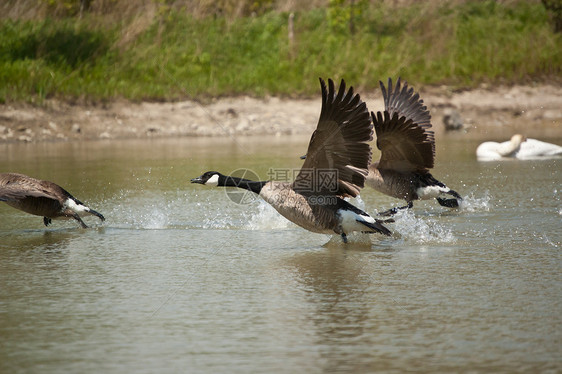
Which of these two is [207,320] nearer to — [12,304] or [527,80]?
[12,304]

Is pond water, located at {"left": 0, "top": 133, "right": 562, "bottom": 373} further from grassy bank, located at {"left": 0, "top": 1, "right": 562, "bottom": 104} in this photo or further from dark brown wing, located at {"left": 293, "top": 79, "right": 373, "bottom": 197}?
grassy bank, located at {"left": 0, "top": 1, "right": 562, "bottom": 104}

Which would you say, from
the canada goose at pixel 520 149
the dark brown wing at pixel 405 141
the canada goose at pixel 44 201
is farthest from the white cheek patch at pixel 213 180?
the canada goose at pixel 520 149

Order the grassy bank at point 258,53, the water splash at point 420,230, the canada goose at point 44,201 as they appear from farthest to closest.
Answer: the grassy bank at point 258,53 < the canada goose at point 44,201 < the water splash at point 420,230

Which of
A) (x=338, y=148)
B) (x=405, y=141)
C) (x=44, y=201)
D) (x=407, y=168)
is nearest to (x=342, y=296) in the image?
(x=338, y=148)

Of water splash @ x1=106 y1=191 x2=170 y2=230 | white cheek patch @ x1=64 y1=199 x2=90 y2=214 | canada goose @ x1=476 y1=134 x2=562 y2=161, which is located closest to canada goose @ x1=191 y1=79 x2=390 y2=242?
water splash @ x1=106 y1=191 x2=170 y2=230

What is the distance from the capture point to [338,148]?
18.9ft

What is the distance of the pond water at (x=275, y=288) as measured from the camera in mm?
3500

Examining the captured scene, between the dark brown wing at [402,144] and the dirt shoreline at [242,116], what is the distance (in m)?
7.45

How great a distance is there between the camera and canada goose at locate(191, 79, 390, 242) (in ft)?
18.4

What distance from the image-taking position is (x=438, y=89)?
17297 millimetres

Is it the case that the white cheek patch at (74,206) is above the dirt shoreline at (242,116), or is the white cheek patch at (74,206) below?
below

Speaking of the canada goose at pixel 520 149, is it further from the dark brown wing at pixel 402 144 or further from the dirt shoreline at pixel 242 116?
the dark brown wing at pixel 402 144

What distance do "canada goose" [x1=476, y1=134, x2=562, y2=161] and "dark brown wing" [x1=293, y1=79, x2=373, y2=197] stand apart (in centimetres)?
561

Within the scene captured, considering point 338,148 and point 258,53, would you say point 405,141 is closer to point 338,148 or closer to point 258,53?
point 338,148
